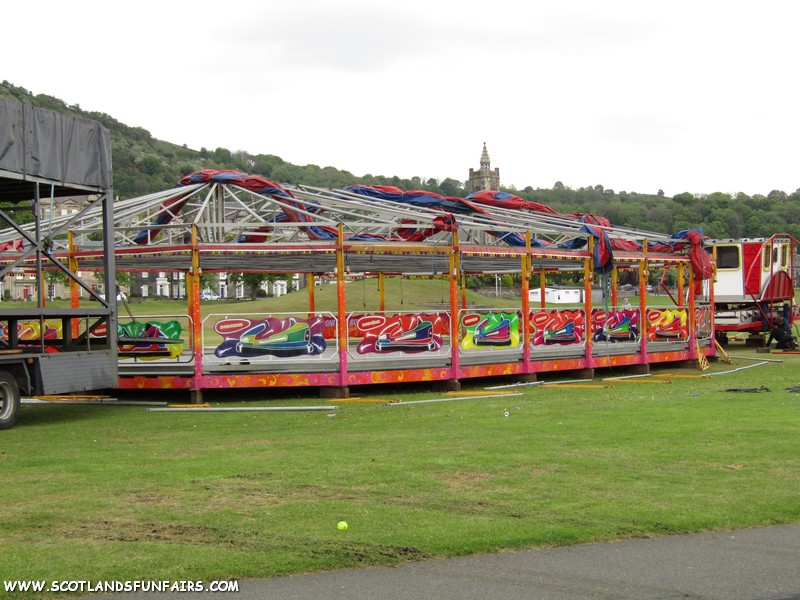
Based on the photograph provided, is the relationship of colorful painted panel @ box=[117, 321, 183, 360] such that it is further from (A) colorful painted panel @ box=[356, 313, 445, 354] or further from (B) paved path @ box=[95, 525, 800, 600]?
(B) paved path @ box=[95, 525, 800, 600]

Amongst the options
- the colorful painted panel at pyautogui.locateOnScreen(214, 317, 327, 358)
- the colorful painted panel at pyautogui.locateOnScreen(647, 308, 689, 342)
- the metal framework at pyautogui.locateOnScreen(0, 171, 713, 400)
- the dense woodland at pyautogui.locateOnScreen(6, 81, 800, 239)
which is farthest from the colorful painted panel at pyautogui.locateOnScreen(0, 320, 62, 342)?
the dense woodland at pyautogui.locateOnScreen(6, 81, 800, 239)

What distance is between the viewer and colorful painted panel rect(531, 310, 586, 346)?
880 inches

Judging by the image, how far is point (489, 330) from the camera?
21109mm

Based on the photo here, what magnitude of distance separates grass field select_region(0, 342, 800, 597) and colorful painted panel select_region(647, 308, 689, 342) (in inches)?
344

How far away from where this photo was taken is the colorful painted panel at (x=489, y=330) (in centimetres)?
2077

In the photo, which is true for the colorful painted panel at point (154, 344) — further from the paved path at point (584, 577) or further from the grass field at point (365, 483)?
the paved path at point (584, 577)

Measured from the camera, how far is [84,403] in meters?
18.9

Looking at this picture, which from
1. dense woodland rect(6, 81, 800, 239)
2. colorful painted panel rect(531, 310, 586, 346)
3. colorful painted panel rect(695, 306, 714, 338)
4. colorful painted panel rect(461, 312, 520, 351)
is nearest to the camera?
colorful painted panel rect(461, 312, 520, 351)

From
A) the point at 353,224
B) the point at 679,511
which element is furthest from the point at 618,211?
the point at 679,511

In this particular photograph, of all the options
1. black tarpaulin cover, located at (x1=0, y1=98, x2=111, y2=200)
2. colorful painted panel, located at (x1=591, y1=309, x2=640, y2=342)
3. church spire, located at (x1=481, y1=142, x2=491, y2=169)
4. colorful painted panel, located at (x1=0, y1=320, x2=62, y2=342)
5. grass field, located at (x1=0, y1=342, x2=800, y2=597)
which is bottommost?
grass field, located at (x1=0, y1=342, x2=800, y2=597)

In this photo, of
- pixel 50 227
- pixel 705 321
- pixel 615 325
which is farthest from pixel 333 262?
pixel 705 321

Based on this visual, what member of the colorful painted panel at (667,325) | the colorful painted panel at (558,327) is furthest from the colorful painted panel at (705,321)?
the colorful painted panel at (558,327)

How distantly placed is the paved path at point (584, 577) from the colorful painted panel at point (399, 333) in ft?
40.9

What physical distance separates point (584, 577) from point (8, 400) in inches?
444
